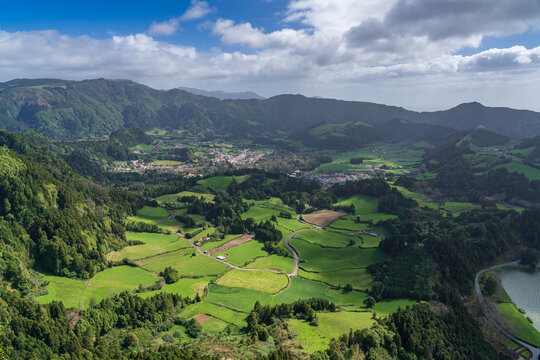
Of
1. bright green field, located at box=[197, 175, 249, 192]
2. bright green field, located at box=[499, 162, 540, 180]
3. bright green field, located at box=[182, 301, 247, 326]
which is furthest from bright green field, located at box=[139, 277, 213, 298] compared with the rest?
bright green field, located at box=[499, 162, 540, 180]

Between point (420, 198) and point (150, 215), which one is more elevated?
point (150, 215)

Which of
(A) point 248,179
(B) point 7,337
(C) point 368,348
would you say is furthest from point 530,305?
(A) point 248,179

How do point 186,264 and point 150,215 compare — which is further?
point 150,215

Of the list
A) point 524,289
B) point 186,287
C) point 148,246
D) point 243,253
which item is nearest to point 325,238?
point 243,253

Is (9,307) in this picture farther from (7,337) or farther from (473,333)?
(473,333)

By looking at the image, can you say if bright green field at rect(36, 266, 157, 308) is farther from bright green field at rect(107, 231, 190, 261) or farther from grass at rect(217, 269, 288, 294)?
grass at rect(217, 269, 288, 294)

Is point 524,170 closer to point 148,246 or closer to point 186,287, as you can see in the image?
point 186,287
